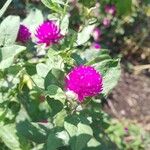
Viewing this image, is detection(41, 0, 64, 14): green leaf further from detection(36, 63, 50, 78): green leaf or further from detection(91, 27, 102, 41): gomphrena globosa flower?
detection(91, 27, 102, 41): gomphrena globosa flower

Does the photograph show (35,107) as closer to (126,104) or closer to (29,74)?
(29,74)

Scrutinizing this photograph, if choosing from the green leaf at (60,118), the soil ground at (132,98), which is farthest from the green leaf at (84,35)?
the soil ground at (132,98)

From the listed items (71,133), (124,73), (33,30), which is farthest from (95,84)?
(124,73)

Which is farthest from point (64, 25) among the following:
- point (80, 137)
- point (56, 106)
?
point (80, 137)

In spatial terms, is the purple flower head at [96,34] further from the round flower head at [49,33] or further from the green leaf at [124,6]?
the green leaf at [124,6]

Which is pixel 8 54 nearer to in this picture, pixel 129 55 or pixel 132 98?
pixel 132 98

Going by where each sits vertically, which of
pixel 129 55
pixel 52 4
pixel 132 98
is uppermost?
pixel 52 4

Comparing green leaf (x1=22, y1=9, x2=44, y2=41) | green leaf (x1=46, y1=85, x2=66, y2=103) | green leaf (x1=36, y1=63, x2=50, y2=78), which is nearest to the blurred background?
green leaf (x1=22, y1=9, x2=44, y2=41)
